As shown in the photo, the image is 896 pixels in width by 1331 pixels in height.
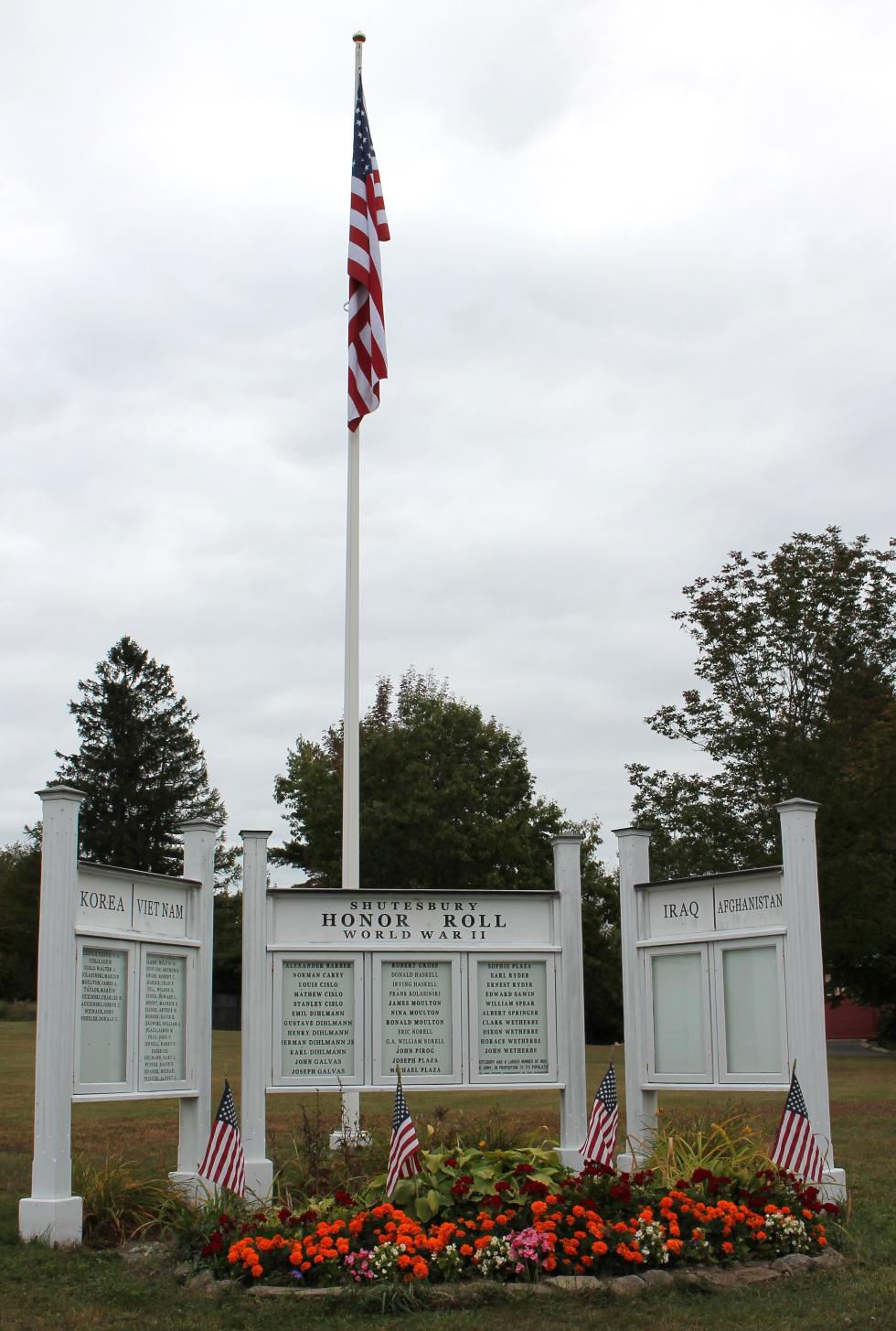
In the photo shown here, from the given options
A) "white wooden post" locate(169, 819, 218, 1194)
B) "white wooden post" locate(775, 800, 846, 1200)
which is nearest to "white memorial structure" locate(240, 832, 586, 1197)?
"white wooden post" locate(169, 819, 218, 1194)

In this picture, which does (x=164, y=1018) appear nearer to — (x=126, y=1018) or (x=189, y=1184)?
(x=126, y=1018)

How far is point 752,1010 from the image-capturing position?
1074 cm

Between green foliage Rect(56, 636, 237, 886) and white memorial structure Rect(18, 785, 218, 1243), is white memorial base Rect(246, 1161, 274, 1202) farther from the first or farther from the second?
green foliage Rect(56, 636, 237, 886)

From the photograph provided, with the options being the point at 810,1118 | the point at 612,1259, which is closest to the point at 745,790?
the point at 810,1118

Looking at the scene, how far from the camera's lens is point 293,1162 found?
34.1 ft

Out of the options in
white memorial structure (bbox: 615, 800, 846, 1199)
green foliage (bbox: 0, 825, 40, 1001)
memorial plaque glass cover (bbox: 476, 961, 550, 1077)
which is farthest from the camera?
green foliage (bbox: 0, 825, 40, 1001)

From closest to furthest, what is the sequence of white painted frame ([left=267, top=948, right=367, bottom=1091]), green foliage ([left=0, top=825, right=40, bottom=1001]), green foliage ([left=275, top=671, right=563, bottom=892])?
white painted frame ([left=267, top=948, right=367, bottom=1091]), green foliage ([left=275, top=671, right=563, bottom=892]), green foliage ([left=0, top=825, right=40, bottom=1001])

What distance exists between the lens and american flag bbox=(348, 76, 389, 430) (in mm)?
14273

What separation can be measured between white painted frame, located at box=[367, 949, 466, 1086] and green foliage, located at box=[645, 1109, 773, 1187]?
167cm

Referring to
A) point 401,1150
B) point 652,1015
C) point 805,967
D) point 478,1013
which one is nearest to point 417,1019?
point 478,1013

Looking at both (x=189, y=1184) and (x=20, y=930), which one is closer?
(x=189, y=1184)

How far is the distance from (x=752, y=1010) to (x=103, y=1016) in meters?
4.89

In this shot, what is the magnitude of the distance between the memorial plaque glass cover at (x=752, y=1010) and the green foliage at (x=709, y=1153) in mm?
482

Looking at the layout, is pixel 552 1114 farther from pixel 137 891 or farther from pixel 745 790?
pixel 745 790
